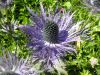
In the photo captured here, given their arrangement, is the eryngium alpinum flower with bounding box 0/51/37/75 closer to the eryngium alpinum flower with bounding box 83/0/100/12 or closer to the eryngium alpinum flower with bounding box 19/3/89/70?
the eryngium alpinum flower with bounding box 19/3/89/70

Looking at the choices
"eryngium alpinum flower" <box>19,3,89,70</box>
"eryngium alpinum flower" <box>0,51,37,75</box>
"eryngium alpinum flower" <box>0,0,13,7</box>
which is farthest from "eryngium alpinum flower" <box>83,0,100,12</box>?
"eryngium alpinum flower" <box>0,51,37,75</box>

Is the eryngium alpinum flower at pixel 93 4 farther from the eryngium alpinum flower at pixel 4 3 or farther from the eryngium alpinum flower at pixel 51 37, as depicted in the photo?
A: the eryngium alpinum flower at pixel 4 3

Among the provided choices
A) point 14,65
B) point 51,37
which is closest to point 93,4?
point 51,37

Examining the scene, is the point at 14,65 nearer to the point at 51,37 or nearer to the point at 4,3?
the point at 51,37

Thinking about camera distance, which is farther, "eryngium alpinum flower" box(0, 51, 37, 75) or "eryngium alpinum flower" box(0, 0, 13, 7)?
"eryngium alpinum flower" box(0, 0, 13, 7)

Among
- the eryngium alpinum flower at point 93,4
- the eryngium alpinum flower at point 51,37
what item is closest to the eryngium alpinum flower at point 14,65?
the eryngium alpinum flower at point 51,37

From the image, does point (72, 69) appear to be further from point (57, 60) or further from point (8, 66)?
point (8, 66)
